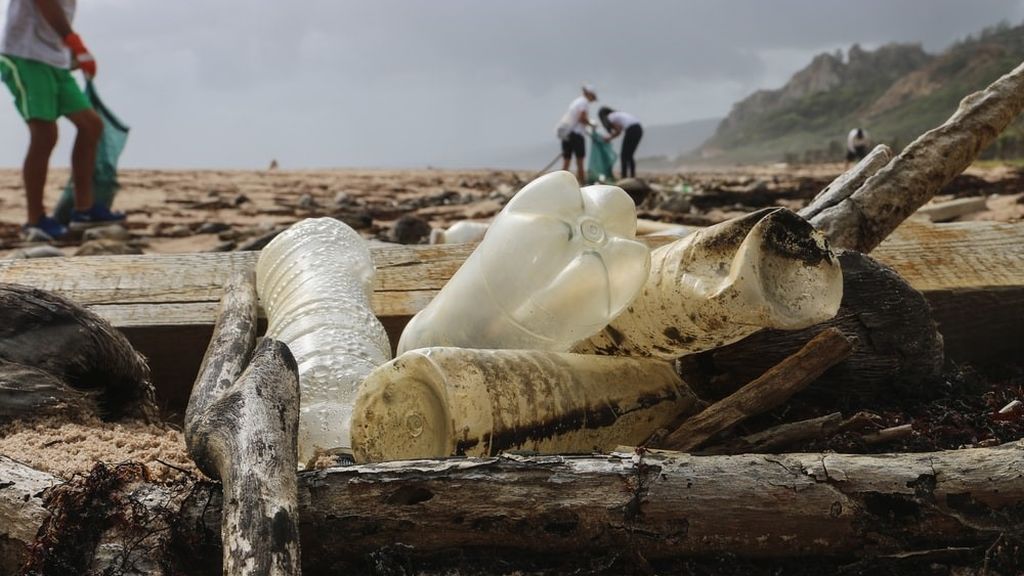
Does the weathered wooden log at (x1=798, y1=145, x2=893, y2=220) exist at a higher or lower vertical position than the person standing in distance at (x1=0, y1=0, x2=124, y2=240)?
lower

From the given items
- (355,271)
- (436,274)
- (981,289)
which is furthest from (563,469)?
(981,289)

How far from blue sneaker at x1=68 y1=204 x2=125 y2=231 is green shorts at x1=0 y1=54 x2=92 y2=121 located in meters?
1.14

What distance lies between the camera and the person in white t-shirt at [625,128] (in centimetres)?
1816

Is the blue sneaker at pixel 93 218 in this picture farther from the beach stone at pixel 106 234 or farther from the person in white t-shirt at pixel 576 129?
the person in white t-shirt at pixel 576 129

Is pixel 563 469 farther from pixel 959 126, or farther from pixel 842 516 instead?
pixel 959 126

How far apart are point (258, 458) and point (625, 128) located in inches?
680

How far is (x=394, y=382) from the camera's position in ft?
6.43

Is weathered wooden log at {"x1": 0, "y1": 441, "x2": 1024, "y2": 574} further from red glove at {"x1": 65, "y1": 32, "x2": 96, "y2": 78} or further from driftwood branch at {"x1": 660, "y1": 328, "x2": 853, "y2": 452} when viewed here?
red glove at {"x1": 65, "y1": 32, "x2": 96, "y2": 78}

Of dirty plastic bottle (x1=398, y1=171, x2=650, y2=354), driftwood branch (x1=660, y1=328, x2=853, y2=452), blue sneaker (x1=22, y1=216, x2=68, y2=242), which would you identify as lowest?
blue sneaker (x1=22, y1=216, x2=68, y2=242)

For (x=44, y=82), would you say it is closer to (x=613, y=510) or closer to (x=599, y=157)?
(x=613, y=510)

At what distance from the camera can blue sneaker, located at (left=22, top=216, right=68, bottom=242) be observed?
801 cm

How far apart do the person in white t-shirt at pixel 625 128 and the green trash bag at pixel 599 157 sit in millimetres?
808

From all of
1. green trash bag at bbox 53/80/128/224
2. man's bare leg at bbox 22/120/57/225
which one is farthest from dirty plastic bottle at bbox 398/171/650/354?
green trash bag at bbox 53/80/128/224

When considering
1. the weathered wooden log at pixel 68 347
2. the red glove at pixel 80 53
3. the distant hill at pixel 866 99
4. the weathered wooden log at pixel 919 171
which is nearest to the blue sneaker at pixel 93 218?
the red glove at pixel 80 53
